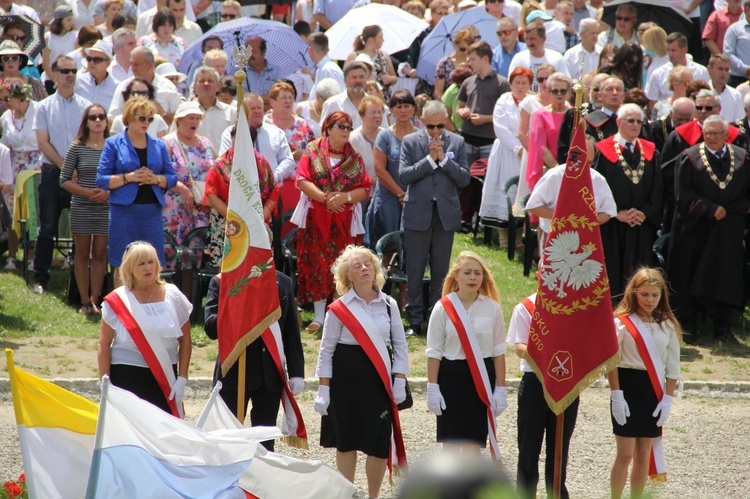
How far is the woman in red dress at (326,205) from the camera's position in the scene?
1073 cm

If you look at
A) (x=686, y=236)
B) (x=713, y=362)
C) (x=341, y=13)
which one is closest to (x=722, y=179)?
(x=686, y=236)

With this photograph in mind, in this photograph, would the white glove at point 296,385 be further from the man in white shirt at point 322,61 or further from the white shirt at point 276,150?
the man in white shirt at point 322,61

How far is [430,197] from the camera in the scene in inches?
424

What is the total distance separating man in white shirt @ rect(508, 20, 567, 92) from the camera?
14.0 metres

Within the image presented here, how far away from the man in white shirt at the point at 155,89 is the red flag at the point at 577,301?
6.52 meters

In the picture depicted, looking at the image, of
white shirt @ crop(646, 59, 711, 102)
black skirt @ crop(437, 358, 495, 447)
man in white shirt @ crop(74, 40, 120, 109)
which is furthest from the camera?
white shirt @ crop(646, 59, 711, 102)

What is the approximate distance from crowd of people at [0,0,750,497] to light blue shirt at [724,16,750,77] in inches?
1.1

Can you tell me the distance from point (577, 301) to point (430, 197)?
13.0 feet

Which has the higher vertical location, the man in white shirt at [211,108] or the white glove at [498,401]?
the man in white shirt at [211,108]

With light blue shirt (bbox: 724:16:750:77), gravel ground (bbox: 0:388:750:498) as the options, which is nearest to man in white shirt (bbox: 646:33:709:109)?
light blue shirt (bbox: 724:16:750:77)

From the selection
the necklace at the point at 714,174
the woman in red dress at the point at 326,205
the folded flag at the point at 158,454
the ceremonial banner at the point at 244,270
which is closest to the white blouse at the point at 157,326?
the ceremonial banner at the point at 244,270

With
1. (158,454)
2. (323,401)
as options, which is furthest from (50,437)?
(323,401)

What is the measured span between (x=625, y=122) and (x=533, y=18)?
16.9 feet

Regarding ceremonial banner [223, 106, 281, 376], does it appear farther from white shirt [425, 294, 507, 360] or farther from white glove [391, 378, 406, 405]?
white shirt [425, 294, 507, 360]
